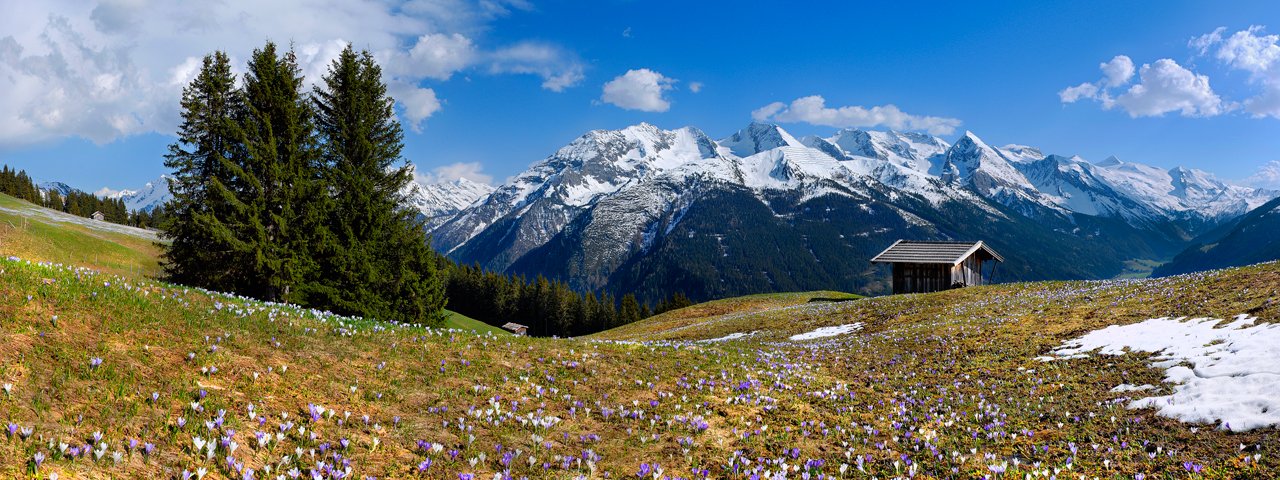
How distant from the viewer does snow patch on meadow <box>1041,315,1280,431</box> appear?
29.3 ft

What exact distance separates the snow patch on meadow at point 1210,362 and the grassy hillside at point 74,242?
70.0 metres

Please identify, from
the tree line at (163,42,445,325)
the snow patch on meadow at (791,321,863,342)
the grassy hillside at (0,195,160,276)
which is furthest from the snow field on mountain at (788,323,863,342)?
the grassy hillside at (0,195,160,276)

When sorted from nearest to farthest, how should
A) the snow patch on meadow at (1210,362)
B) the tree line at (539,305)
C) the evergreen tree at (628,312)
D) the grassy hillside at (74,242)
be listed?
the snow patch on meadow at (1210,362)
the grassy hillside at (74,242)
the tree line at (539,305)
the evergreen tree at (628,312)

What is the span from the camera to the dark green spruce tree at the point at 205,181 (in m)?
29.1

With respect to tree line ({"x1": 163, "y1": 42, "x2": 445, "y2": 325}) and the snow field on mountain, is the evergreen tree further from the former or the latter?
the snow field on mountain

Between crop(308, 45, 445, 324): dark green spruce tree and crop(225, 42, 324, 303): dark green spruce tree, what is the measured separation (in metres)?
1.02

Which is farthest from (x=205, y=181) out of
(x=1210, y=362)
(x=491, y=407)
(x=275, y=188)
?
(x=1210, y=362)

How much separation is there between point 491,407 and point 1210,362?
45.7ft

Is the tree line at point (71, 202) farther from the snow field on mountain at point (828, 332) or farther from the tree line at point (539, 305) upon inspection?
the snow field on mountain at point (828, 332)

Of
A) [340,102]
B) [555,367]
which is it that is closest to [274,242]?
[340,102]

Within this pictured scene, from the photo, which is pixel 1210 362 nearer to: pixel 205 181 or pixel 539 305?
pixel 205 181

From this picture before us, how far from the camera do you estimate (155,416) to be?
6.55m

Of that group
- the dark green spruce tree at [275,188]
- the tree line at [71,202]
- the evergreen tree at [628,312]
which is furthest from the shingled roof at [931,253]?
the tree line at [71,202]

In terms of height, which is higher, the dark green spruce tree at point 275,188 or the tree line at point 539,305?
the dark green spruce tree at point 275,188
